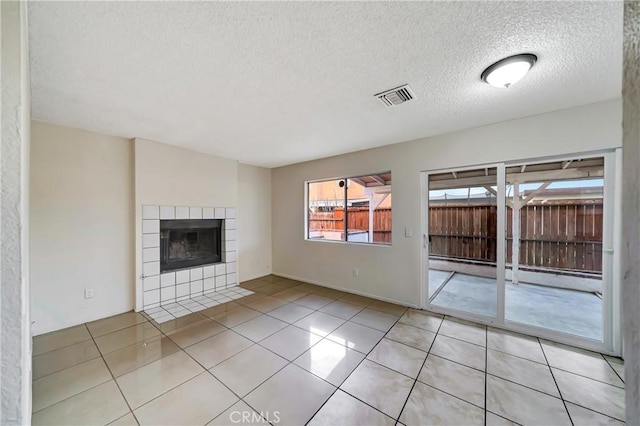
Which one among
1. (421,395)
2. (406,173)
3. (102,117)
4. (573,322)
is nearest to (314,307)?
(421,395)

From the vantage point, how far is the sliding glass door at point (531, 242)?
2.41m

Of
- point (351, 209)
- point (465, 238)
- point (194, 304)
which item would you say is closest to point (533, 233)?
point (465, 238)

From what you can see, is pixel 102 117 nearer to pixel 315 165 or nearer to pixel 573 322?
pixel 315 165

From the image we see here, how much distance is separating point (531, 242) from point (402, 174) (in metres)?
1.66

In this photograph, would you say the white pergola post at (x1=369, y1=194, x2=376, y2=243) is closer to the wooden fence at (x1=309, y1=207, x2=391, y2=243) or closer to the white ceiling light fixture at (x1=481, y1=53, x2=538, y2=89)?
the wooden fence at (x1=309, y1=207, x2=391, y2=243)

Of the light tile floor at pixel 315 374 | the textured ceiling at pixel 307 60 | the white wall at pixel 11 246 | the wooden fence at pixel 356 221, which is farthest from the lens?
the wooden fence at pixel 356 221

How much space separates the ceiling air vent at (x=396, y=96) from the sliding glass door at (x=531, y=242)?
140 centimetres

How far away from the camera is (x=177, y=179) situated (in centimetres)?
358

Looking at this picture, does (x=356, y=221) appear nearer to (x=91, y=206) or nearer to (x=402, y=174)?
(x=402, y=174)

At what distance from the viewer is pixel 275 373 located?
6.52ft

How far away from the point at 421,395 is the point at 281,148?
10.6 feet

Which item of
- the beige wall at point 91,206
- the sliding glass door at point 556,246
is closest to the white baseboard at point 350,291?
the sliding glass door at point 556,246

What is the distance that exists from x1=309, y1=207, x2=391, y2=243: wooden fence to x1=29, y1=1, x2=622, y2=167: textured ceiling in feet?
5.26

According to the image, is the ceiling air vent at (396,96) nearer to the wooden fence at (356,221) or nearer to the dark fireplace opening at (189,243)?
the wooden fence at (356,221)
